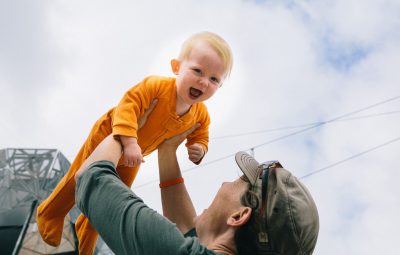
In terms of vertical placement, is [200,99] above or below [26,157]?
below

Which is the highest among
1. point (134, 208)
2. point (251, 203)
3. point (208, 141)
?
point (208, 141)

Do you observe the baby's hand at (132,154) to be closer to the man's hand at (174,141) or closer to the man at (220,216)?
the man at (220,216)


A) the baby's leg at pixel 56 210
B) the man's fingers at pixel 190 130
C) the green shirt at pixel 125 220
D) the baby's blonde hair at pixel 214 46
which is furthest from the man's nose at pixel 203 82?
the green shirt at pixel 125 220

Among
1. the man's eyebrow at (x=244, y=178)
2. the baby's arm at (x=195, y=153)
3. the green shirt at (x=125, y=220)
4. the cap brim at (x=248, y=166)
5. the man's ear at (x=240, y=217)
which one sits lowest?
the green shirt at (x=125, y=220)

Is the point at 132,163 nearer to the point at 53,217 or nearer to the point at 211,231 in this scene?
the point at 211,231

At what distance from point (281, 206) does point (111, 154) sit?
827 millimetres

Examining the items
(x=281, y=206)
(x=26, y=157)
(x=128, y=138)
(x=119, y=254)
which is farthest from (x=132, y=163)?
(x=26, y=157)

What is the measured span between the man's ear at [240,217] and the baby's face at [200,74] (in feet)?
2.98

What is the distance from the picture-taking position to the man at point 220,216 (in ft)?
4.70

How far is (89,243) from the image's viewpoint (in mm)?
2467

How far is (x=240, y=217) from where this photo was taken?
6.19 feet

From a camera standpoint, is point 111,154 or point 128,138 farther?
point 128,138

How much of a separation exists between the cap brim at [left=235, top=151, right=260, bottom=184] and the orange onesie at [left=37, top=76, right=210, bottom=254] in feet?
2.22

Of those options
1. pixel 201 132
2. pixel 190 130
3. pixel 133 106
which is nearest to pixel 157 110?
pixel 133 106
